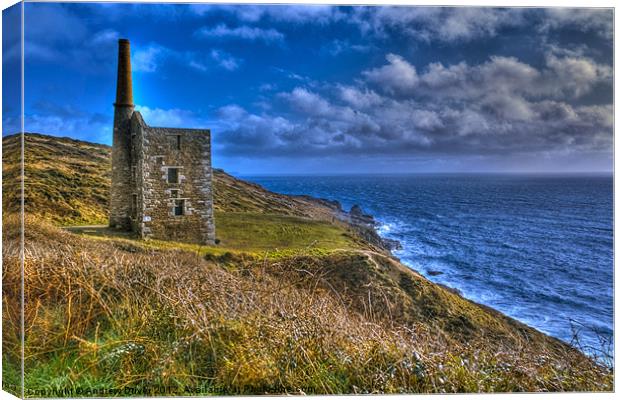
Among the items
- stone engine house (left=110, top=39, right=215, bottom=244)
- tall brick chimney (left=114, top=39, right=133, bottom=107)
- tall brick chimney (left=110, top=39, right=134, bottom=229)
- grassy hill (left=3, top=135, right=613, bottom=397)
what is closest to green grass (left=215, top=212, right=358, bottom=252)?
stone engine house (left=110, top=39, right=215, bottom=244)

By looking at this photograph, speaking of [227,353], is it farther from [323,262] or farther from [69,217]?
[69,217]

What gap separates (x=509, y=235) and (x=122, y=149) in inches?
315

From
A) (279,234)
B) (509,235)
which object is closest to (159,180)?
(279,234)

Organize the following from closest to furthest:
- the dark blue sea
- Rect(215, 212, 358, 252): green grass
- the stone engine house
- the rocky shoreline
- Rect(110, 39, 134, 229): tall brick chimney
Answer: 1. the dark blue sea
2. Rect(110, 39, 134, 229): tall brick chimney
3. the rocky shoreline
4. Rect(215, 212, 358, 252): green grass
5. the stone engine house

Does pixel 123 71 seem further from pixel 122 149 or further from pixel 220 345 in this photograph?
pixel 122 149

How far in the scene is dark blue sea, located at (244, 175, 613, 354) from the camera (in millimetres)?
5633

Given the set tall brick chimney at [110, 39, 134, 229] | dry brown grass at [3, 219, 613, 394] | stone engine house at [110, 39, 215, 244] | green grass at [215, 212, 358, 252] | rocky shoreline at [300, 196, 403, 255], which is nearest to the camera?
dry brown grass at [3, 219, 613, 394]

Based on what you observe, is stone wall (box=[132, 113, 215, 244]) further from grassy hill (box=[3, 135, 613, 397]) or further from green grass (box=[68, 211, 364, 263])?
grassy hill (box=[3, 135, 613, 397])

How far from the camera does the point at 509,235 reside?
631 centimetres

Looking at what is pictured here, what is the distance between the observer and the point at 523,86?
5895 millimetres

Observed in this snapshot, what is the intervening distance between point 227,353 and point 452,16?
14.1ft

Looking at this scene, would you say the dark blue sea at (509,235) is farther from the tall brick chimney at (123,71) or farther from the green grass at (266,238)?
the tall brick chimney at (123,71)

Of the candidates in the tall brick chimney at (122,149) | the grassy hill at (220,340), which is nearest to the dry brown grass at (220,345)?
the grassy hill at (220,340)

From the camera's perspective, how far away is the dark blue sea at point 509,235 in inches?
222
